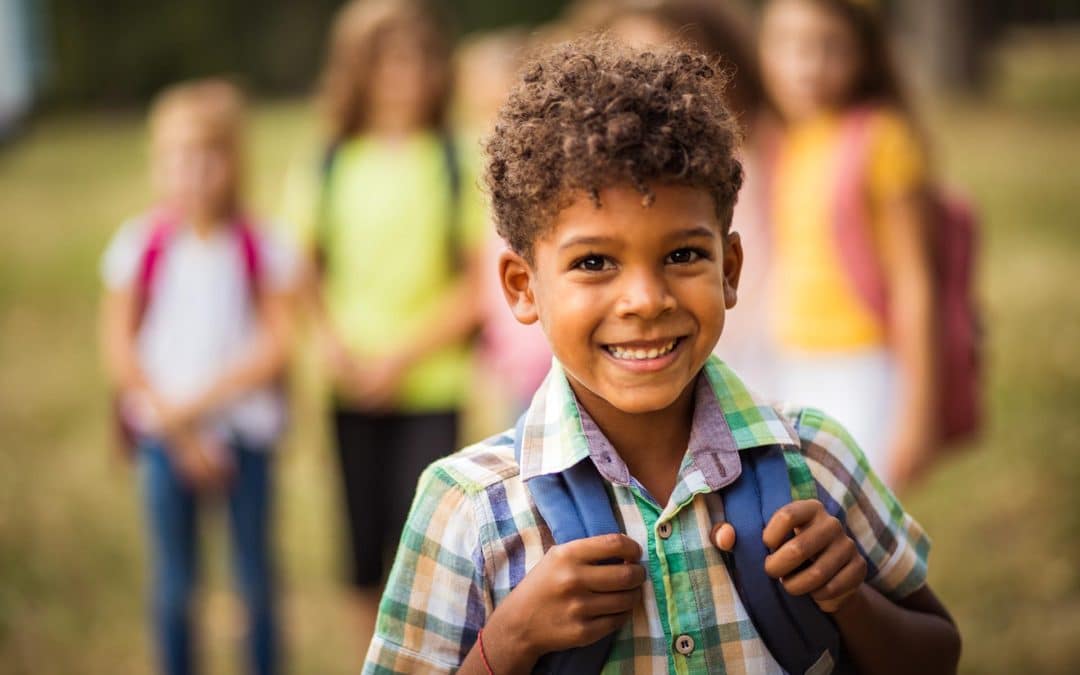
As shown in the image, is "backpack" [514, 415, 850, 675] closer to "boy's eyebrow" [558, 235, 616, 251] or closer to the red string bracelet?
the red string bracelet

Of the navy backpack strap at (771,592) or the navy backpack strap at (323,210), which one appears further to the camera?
the navy backpack strap at (323,210)

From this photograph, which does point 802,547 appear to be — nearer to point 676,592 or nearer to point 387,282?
point 676,592

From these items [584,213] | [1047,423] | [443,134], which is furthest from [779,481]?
[1047,423]

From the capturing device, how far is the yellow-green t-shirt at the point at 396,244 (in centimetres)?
357

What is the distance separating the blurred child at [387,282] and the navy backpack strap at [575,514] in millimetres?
2024

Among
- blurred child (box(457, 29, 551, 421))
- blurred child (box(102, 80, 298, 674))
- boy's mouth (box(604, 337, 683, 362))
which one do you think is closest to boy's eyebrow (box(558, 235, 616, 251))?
boy's mouth (box(604, 337, 683, 362))

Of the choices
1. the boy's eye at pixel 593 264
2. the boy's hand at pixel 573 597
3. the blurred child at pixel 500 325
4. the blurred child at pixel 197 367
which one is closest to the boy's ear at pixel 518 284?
the boy's eye at pixel 593 264

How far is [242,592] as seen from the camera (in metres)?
3.54

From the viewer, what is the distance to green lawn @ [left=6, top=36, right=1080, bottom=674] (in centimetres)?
408

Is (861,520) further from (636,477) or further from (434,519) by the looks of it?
→ (434,519)

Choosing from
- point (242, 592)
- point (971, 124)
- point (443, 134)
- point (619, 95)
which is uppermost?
point (971, 124)

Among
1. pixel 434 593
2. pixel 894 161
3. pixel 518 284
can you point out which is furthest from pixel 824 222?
pixel 434 593

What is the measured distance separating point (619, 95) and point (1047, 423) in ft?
14.6

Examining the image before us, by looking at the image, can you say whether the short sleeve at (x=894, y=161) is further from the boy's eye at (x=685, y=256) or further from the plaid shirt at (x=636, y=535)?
the boy's eye at (x=685, y=256)
